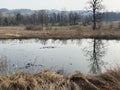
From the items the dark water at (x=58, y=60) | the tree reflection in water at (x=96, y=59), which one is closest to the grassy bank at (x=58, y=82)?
the dark water at (x=58, y=60)

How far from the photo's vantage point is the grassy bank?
7934 millimetres

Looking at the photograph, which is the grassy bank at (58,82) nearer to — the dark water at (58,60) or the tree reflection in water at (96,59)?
the dark water at (58,60)

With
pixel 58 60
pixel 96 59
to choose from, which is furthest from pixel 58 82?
pixel 96 59

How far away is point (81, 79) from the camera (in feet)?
27.8

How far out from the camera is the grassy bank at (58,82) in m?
7.93

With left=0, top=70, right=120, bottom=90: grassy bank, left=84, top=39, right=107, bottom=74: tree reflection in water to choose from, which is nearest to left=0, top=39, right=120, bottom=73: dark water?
left=84, top=39, right=107, bottom=74: tree reflection in water

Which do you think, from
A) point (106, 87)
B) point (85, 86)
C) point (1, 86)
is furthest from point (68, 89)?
point (1, 86)

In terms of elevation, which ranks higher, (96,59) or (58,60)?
(58,60)

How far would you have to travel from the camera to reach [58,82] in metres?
8.13

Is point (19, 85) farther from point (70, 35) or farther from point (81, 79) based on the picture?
point (70, 35)

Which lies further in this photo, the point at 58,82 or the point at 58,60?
the point at 58,60

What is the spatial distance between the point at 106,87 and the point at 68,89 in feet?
3.59

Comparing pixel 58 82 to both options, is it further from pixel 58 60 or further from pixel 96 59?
pixel 96 59

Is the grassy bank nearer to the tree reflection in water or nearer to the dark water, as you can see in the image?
the dark water
